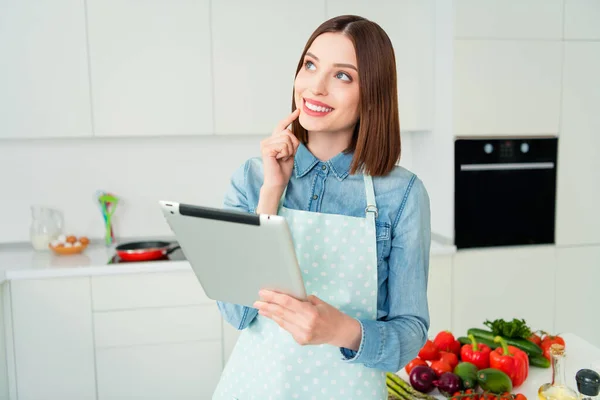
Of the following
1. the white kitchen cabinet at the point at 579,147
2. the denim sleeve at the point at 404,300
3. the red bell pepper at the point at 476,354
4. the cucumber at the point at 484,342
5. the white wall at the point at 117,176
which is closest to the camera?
the denim sleeve at the point at 404,300

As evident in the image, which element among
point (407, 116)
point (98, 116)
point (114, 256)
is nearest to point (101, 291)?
point (114, 256)

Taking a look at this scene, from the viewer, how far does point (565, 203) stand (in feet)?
10.0

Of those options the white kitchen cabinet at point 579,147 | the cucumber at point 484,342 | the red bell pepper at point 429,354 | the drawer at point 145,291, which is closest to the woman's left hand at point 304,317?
the red bell pepper at point 429,354

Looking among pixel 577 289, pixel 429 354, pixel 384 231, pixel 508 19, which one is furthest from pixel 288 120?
pixel 577 289

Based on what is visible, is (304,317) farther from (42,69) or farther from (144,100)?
(42,69)

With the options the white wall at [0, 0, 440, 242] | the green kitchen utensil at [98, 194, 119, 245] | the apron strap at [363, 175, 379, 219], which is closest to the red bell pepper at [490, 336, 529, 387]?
the apron strap at [363, 175, 379, 219]

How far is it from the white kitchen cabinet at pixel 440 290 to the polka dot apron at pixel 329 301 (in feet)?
6.14

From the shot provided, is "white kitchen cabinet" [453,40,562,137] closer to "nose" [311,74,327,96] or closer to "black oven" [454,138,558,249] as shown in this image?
"black oven" [454,138,558,249]

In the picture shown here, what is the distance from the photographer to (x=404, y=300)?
1108 mm

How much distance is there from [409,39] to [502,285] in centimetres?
136

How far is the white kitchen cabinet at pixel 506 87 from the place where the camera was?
288 centimetres

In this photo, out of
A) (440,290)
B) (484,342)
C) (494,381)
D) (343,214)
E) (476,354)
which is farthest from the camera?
(440,290)

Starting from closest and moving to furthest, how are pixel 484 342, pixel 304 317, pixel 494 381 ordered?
pixel 304 317, pixel 494 381, pixel 484 342

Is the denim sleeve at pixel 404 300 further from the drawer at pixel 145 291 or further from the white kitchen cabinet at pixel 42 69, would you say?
the white kitchen cabinet at pixel 42 69
